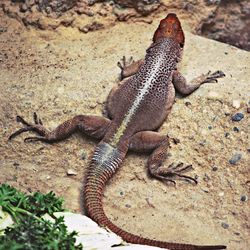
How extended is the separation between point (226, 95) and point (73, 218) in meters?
1.77

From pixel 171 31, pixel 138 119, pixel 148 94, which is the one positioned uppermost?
pixel 171 31

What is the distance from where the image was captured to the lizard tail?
134 inches

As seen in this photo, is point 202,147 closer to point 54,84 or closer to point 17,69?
point 54,84

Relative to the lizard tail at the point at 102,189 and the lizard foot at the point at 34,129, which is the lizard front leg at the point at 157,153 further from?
the lizard foot at the point at 34,129

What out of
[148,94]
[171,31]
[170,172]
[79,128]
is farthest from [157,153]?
[171,31]

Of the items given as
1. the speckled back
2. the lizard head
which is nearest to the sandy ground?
the speckled back

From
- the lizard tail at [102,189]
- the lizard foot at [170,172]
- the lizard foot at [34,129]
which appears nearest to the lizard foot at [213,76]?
the lizard foot at [170,172]

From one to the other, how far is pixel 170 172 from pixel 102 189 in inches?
21.0

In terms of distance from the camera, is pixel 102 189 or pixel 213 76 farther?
pixel 213 76

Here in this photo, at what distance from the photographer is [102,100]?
4477mm

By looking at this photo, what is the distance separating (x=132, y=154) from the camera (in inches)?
167

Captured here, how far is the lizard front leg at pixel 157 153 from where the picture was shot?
13.2 feet

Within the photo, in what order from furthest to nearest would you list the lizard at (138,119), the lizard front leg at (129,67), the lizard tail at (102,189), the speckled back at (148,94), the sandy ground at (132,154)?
the lizard front leg at (129,67) < the speckled back at (148,94) < the lizard at (138,119) < the sandy ground at (132,154) < the lizard tail at (102,189)

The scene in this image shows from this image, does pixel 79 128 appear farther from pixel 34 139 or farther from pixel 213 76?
pixel 213 76
